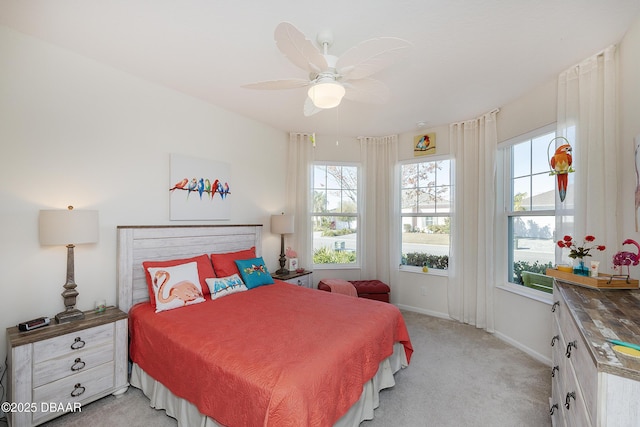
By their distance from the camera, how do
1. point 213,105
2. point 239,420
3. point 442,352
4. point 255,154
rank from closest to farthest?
point 239,420, point 442,352, point 213,105, point 255,154

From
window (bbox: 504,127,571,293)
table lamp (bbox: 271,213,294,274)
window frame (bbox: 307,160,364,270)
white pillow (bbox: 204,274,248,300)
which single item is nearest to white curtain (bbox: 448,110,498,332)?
window (bbox: 504,127,571,293)

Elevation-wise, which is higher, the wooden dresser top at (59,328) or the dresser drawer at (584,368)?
the dresser drawer at (584,368)

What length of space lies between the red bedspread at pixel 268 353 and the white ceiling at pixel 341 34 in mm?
2041

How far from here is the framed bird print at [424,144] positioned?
155 inches

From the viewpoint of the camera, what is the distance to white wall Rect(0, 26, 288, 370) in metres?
1.94

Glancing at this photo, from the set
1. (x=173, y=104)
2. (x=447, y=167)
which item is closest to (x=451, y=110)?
(x=447, y=167)

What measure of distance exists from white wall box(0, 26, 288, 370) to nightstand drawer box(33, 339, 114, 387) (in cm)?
41

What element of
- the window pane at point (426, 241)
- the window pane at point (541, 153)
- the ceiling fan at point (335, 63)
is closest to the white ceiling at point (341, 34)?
the ceiling fan at point (335, 63)

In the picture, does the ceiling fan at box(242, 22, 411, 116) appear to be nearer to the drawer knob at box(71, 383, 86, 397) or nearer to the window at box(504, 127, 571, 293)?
the window at box(504, 127, 571, 293)

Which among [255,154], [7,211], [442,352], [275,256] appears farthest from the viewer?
[275,256]

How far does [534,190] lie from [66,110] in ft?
14.4

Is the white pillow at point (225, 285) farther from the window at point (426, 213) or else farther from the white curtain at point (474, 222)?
the white curtain at point (474, 222)

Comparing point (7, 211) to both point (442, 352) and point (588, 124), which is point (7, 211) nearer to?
point (442, 352)

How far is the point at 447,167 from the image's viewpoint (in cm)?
392
